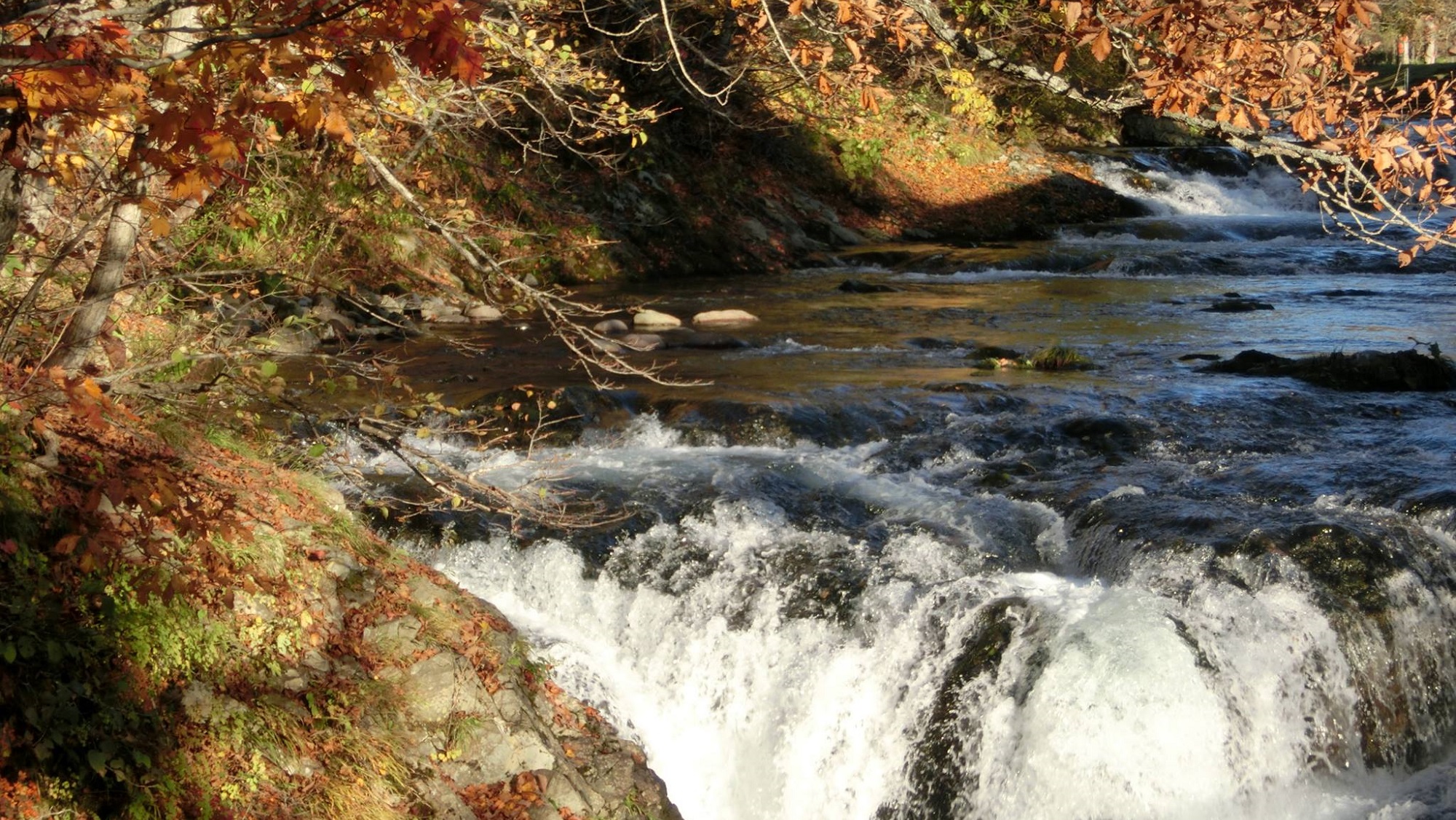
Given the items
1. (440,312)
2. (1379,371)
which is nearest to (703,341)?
(440,312)

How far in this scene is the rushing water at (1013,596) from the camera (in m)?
5.96

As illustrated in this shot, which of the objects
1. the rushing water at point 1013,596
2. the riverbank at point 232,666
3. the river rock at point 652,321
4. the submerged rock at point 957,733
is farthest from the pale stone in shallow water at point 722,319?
the riverbank at point 232,666

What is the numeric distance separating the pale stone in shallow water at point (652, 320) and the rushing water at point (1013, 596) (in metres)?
3.36

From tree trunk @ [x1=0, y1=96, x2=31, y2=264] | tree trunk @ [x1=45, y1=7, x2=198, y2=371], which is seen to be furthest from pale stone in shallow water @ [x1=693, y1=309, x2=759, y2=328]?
tree trunk @ [x1=0, y1=96, x2=31, y2=264]

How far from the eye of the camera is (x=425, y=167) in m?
16.8

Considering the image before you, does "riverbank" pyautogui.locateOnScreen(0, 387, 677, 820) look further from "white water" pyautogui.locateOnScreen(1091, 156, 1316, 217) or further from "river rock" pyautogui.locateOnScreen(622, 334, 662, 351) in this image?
"white water" pyautogui.locateOnScreen(1091, 156, 1316, 217)

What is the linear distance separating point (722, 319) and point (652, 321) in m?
0.87

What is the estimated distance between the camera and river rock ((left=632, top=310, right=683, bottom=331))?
1373 cm

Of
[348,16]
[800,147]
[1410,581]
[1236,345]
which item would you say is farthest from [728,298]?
[348,16]

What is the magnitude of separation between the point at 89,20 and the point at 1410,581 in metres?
6.43

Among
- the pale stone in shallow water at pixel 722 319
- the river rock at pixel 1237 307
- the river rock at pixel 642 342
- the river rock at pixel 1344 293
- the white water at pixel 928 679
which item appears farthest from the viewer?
the river rock at pixel 1344 293

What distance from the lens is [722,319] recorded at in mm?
14180

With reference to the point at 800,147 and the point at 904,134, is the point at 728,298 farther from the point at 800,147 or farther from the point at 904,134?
the point at 904,134

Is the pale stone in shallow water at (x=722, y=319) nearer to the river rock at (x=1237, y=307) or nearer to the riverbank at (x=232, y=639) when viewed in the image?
the river rock at (x=1237, y=307)
